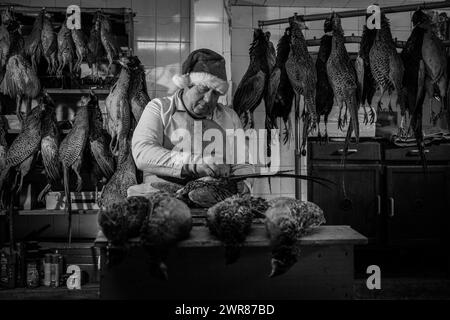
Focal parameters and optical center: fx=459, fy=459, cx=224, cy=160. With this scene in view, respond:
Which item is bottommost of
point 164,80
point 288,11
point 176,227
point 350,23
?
point 176,227

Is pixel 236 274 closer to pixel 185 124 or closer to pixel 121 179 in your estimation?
pixel 185 124

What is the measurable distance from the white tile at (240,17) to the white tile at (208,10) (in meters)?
0.40

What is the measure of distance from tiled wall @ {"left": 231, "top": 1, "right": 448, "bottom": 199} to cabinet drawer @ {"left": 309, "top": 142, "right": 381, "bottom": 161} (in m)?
0.39

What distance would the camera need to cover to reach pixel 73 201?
3793 millimetres

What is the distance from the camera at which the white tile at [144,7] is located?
4590 mm

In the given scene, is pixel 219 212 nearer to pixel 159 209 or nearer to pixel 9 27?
pixel 159 209

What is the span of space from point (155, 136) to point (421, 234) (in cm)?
284

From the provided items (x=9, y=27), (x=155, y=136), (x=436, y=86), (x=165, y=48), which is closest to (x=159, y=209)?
(x=155, y=136)

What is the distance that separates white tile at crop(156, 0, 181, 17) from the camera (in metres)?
4.61

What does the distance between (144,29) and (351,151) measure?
2.34 m

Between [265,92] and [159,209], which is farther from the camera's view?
[265,92]

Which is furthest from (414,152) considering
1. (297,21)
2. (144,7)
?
(144,7)

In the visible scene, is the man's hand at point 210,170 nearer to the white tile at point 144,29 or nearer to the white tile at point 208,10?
the white tile at point 208,10
